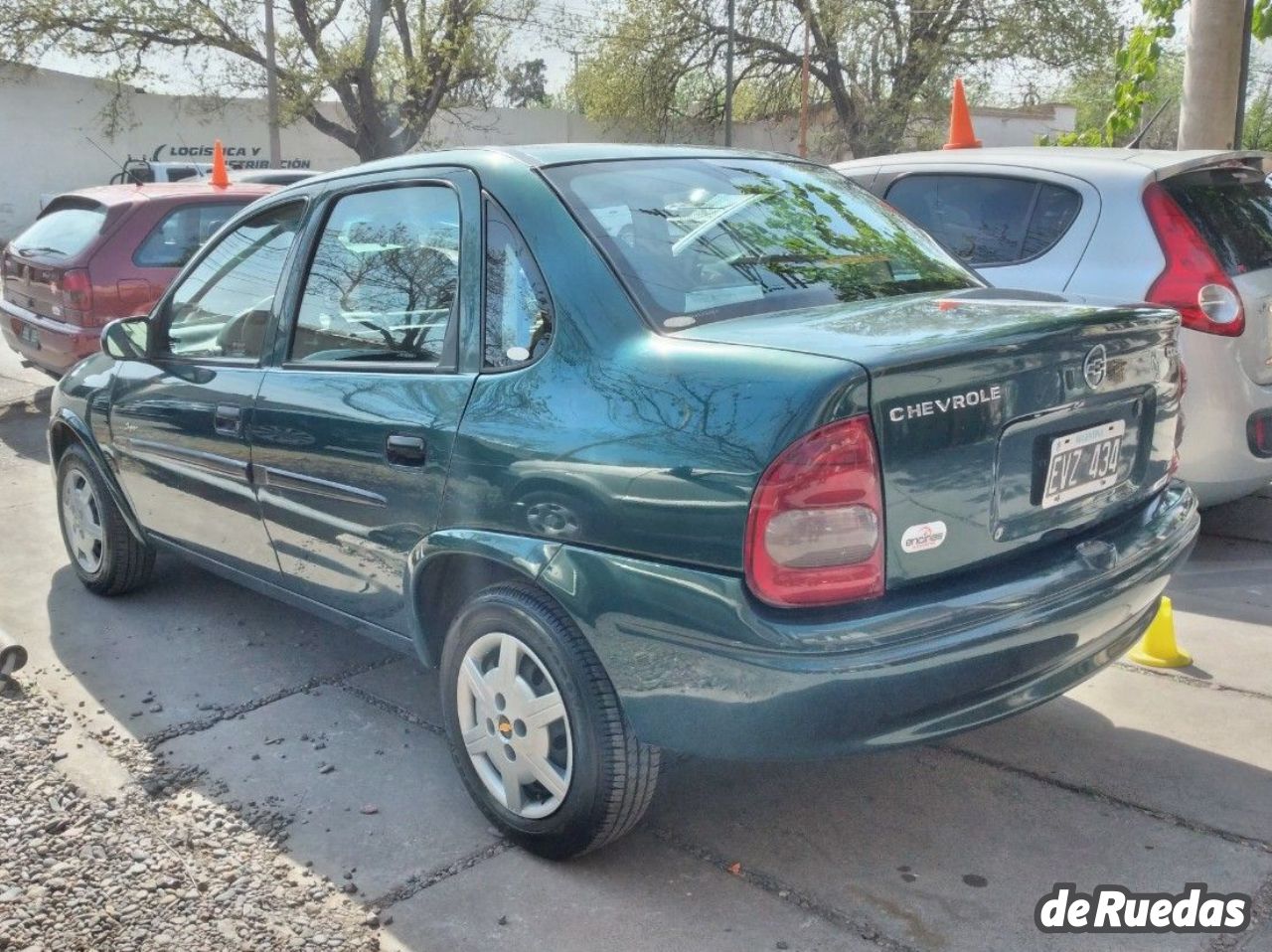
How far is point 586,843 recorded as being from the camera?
301 cm

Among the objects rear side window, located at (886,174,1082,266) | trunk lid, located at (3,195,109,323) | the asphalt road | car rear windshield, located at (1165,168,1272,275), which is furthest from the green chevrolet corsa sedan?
trunk lid, located at (3,195,109,323)

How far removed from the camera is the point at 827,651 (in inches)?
98.6

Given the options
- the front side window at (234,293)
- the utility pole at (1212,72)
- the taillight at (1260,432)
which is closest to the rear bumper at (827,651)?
the front side window at (234,293)

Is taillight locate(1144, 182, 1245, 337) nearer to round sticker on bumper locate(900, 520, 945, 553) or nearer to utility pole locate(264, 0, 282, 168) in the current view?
round sticker on bumper locate(900, 520, 945, 553)

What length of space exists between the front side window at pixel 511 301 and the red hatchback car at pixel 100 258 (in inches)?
227

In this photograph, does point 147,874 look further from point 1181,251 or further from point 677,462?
point 1181,251

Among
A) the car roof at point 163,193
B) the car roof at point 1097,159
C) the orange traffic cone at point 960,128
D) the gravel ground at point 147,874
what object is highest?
the orange traffic cone at point 960,128

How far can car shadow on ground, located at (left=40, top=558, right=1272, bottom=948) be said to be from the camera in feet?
9.84

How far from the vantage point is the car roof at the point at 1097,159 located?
5.21 m

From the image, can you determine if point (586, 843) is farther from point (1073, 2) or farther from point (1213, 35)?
point (1073, 2)

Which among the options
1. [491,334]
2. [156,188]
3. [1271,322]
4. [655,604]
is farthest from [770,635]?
[156,188]

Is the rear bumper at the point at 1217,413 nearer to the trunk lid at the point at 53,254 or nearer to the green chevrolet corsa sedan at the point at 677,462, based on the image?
the green chevrolet corsa sedan at the point at 677,462

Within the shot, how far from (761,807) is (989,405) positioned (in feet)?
4.29

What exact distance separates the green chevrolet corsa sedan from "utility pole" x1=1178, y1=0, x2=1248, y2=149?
694 cm
